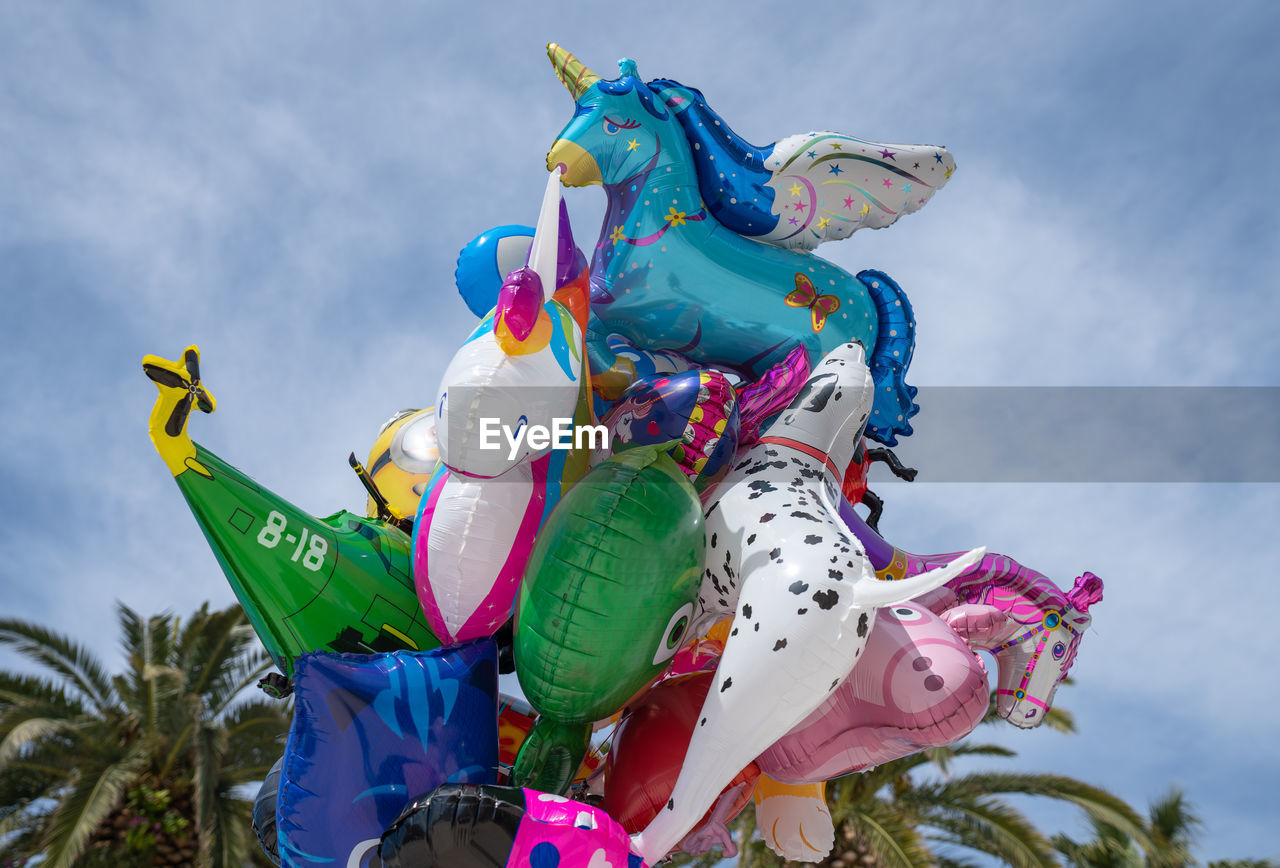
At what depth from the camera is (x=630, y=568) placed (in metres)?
2.89

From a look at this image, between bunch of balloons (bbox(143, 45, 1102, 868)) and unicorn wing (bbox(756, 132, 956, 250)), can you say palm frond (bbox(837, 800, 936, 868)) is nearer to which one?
bunch of balloons (bbox(143, 45, 1102, 868))

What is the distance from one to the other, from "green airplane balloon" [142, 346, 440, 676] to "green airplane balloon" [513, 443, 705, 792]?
51cm

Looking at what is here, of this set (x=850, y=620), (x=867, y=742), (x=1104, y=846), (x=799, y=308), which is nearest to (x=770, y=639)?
(x=850, y=620)

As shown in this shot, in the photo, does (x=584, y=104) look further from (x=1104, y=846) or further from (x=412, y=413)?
(x=1104, y=846)

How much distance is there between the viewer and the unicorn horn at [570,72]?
4055 millimetres

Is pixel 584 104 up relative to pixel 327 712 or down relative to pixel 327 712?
up

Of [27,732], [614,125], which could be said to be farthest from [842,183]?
[27,732]

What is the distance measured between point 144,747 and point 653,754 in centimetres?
829

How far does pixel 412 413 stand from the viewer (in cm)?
431

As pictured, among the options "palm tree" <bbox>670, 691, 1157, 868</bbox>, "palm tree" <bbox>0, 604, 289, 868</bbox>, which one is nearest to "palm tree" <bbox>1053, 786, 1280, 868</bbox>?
"palm tree" <bbox>670, 691, 1157, 868</bbox>

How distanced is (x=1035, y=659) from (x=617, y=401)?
1554mm

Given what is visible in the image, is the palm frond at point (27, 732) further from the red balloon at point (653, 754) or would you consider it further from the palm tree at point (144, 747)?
the red balloon at point (653, 754)

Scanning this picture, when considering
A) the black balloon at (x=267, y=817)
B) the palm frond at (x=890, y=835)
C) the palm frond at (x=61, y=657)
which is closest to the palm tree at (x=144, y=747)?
the palm frond at (x=61, y=657)

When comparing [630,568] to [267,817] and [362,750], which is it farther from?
[267,817]
